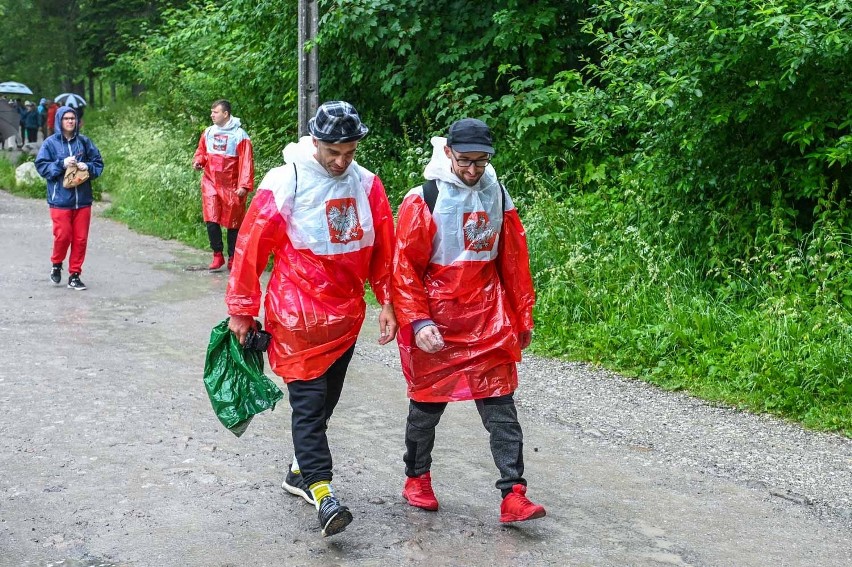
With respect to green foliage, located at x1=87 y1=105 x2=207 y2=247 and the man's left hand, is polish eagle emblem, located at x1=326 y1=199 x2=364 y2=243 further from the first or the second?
green foliage, located at x1=87 y1=105 x2=207 y2=247

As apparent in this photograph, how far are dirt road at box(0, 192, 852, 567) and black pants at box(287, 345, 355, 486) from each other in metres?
0.28

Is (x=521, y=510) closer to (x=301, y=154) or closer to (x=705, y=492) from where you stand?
(x=705, y=492)

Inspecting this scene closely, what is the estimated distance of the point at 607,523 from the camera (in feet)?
15.7

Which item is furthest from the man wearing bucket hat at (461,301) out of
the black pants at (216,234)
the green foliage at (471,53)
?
the black pants at (216,234)

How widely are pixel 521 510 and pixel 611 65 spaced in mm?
6106

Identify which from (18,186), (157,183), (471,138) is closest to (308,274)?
(471,138)

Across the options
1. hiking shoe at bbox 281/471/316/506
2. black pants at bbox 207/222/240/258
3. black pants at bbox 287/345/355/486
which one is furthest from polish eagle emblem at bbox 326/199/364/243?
black pants at bbox 207/222/240/258

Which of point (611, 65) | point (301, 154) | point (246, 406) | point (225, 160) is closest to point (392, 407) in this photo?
point (246, 406)

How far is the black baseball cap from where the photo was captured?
4551 millimetres

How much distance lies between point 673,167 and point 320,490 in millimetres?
5442

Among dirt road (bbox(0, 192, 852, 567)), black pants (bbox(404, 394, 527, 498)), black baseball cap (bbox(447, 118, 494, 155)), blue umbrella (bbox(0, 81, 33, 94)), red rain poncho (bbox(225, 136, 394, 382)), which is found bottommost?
dirt road (bbox(0, 192, 852, 567))

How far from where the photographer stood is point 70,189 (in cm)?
1089

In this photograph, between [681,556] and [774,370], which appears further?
[774,370]

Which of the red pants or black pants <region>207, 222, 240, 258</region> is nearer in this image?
the red pants
